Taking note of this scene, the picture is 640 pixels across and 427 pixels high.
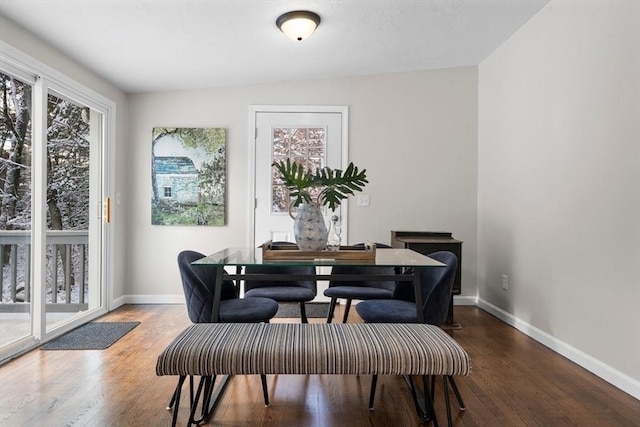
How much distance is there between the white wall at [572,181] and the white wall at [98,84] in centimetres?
367

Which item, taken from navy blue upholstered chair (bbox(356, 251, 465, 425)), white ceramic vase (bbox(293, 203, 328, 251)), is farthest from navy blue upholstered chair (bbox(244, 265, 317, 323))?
navy blue upholstered chair (bbox(356, 251, 465, 425))

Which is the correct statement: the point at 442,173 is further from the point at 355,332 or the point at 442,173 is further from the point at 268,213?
the point at 355,332

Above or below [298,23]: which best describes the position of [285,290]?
below

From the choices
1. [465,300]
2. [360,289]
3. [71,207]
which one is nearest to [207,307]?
[360,289]

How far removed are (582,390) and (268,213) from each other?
2.96 metres

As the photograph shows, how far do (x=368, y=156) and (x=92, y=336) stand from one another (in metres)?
2.94

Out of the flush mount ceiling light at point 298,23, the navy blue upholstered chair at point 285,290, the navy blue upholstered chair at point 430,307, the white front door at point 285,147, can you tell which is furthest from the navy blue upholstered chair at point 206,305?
the white front door at point 285,147

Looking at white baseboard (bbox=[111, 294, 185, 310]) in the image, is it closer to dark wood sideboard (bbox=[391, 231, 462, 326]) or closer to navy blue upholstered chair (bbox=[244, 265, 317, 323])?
navy blue upholstered chair (bbox=[244, 265, 317, 323])

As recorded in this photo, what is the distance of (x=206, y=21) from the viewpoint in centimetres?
282

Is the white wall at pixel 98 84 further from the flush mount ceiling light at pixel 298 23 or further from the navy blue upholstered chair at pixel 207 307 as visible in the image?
the navy blue upholstered chair at pixel 207 307

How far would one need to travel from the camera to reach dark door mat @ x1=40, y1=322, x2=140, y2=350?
2847 millimetres

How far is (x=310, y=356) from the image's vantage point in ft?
4.98

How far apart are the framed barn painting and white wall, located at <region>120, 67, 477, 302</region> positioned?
0.09m

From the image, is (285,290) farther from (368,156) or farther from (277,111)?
(277,111)
